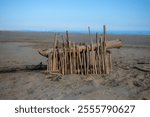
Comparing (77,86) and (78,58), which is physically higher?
(78,58)

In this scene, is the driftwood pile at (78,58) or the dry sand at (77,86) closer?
the dry sand at (77,86)

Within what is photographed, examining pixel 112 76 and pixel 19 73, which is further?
pixel 19 73

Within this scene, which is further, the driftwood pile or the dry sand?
the driftwood pile

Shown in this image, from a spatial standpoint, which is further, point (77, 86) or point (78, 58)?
point (78, 58)

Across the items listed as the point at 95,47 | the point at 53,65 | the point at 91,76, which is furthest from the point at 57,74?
the point at 95,47

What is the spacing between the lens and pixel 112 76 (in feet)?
24.8

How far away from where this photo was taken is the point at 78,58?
299 inches

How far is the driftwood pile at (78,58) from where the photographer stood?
24.7 feet

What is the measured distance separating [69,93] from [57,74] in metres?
1.75

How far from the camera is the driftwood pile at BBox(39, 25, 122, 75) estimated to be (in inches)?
297

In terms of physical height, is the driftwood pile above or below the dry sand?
above

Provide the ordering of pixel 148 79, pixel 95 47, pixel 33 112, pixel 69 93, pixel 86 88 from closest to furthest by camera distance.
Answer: pixel 33 112
pixel 69 93
pixel 86 88
pixel 148 79
pixel 95 47

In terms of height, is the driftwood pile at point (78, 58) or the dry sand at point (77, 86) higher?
the driftwood pile at point (78, 58)

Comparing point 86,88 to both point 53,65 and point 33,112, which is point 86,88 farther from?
point 33,112
